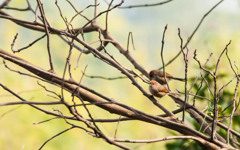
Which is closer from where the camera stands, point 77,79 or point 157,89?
point 157,89

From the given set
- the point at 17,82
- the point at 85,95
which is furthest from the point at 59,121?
the point at 85,95

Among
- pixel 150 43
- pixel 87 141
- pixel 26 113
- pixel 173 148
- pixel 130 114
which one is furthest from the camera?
pixel 150 43

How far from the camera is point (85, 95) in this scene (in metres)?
1.60

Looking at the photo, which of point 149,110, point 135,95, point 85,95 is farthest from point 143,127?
point 85,95

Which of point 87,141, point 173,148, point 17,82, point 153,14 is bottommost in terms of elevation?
point 87,141

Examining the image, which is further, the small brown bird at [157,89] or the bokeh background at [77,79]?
the bokeh background at [77,79]

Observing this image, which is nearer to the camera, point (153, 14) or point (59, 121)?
point (59, 121)

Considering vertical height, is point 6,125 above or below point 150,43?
below

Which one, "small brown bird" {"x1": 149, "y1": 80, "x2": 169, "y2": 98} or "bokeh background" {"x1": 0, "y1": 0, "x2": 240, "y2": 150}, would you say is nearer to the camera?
"small brown bird" {"x1": 149, "y1": 80, "x2": 169, "y2": 98}

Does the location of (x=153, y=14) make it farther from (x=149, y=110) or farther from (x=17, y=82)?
(x=17, y=82)

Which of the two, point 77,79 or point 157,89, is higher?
point 157,89

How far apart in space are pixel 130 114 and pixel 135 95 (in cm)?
910

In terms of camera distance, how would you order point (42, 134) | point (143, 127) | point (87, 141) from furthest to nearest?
point (143, 127) < point (87, 141) < point (42, 134)

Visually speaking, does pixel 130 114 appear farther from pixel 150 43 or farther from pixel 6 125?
pixel 150 43
